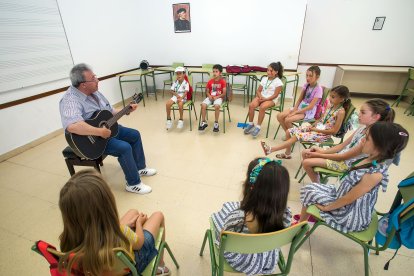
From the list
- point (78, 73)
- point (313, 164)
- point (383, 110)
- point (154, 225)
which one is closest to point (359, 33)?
point (383, 110)

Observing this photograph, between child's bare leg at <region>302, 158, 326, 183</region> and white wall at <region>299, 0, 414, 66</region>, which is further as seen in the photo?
white wall at <region>299, 0, 414, 66</region>

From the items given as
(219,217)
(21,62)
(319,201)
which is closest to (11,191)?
(21,62)

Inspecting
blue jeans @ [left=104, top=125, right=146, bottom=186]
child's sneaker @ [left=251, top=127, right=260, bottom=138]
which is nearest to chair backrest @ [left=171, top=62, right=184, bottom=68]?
child's sneaker @ [left=251, top=127, right=260, bottom=138]

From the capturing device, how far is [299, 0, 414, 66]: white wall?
4512 millimetres

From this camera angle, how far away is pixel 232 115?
4199 millimetres

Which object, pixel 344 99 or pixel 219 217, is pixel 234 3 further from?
pixel 219 217

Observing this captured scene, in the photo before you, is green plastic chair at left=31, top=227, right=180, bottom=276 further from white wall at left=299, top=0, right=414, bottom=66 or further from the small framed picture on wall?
the small framed picture on wall

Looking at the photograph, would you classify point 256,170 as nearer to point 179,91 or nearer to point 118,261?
point 118,261

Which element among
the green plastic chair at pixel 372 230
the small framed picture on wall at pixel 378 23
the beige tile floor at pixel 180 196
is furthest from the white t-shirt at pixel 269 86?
the small framed picture on wall at pixel 378 23

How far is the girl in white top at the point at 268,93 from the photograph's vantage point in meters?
3.27

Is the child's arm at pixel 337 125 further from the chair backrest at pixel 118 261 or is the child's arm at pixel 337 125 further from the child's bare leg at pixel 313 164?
the chair backrest at pixel 118 261

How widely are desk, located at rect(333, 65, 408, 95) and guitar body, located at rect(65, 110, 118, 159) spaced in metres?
4.95

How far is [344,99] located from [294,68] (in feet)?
8.87

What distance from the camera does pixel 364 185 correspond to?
1.18 m
